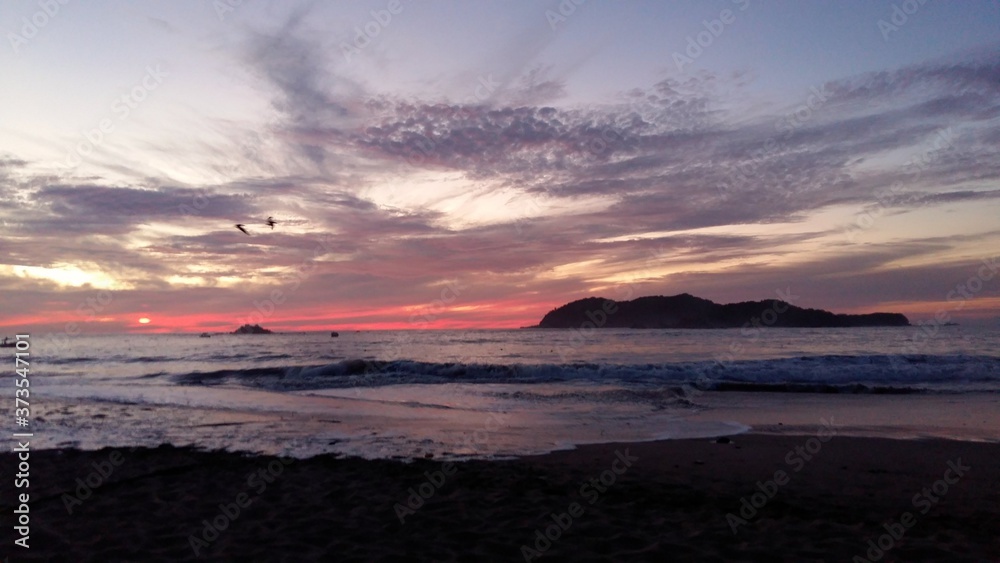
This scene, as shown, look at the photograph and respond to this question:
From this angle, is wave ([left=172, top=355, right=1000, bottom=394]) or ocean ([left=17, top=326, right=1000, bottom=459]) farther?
wave ([left=172, top=355, right=1000, bottom=394])

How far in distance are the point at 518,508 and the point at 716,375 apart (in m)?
20.9

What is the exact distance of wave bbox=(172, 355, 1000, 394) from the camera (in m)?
22.6

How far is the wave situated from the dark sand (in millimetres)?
13605

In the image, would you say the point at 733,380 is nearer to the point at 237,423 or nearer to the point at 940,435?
the point at 940,435

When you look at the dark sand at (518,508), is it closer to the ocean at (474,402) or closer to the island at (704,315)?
the ocean at (474,402)

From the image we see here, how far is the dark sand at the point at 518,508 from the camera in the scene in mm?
5750

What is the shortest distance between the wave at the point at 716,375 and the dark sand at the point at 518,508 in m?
13.6

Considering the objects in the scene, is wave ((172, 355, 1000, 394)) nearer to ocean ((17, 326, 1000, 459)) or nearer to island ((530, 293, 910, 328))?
ocean ((17, 326, 1000, 459))

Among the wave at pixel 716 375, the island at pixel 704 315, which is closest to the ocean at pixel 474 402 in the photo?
the wave at pixel 716 375

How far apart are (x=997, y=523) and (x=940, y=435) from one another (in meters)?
6.61

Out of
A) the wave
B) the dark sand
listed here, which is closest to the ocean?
the wave

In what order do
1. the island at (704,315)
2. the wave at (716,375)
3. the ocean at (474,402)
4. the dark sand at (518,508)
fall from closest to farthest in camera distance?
the dark sand at (518,508) < the ocean at (474,402) < the wave at (716,375) < the island at (704,315)

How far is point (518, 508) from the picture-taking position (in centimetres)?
702

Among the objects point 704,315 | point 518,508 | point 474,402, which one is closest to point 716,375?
point 474,402
